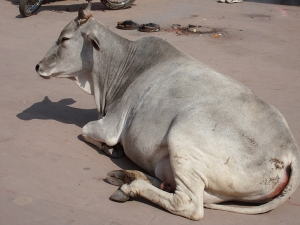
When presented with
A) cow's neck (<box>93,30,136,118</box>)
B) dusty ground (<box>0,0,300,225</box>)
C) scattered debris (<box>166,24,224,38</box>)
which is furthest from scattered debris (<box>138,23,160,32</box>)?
cow's neck (<box>93,30,136,118</box>)

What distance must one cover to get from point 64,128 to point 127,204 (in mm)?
1845

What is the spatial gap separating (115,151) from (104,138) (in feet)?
0.54

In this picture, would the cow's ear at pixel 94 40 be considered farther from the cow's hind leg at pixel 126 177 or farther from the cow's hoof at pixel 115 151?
the cow's hind leg at pixel 126 177

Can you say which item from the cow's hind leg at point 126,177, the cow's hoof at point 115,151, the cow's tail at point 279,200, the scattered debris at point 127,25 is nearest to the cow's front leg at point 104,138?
the cow's hoof at point 115,151

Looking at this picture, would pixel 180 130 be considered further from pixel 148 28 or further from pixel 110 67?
pixel 148 28

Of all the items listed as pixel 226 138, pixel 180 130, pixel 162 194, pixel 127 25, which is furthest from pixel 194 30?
pixel 162 194

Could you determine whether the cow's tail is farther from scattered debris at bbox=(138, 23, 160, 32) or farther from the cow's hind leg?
scattered debris at bbox=(138, 23, 160, 32)

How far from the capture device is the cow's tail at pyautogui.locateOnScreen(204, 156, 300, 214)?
13.3ft

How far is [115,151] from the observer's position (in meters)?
5.20

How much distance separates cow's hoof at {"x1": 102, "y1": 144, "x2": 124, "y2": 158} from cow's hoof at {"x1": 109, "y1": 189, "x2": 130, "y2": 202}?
847 millimetres

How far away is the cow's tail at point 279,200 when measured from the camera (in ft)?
13.3

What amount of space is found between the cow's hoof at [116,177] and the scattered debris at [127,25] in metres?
5.82

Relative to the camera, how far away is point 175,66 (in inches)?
200

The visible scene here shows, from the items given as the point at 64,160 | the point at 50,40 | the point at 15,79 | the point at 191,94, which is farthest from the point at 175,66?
the point at 50,40
